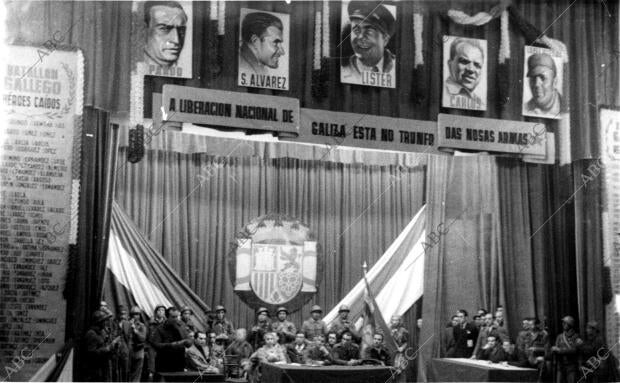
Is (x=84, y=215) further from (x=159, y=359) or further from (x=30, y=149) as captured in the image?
(x=159, y=359)

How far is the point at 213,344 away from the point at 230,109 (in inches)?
109

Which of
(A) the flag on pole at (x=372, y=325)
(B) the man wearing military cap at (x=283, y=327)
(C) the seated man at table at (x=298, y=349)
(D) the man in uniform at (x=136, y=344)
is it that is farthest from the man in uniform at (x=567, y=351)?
(D) the man in uniform at (x=136, y=344)

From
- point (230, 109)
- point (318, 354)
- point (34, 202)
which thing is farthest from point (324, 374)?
point (34, 202)

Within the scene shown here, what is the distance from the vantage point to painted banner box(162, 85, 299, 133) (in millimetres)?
9594

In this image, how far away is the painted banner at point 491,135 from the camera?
10.5 m

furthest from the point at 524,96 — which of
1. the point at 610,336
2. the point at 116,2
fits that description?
the point at 116,2

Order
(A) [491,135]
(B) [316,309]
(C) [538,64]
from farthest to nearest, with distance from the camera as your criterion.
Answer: (C) [538,64], (A) [491,135], (B) [316,309]

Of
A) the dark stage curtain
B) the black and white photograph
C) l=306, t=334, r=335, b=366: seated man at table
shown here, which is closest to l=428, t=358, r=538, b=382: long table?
the black and white photograph

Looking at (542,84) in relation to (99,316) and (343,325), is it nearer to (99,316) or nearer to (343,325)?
(343,325)

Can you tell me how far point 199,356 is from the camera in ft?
31.5

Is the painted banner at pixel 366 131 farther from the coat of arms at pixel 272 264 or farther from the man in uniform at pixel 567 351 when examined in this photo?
the man in uniform at pixel 567 351

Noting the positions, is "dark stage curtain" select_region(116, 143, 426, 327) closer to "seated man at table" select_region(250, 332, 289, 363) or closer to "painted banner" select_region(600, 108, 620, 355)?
"seated man at table" select_region(250, 332, 289, 363)

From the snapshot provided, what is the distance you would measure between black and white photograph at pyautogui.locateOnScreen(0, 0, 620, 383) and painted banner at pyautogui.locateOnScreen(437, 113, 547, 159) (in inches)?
1.1

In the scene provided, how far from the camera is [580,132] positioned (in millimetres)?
10836
